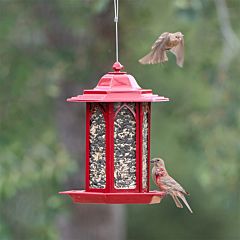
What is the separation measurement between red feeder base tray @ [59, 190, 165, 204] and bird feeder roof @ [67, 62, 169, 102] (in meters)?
0.61

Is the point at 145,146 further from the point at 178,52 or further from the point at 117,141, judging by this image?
the point at 178,52

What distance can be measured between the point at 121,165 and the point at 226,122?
5590 mm

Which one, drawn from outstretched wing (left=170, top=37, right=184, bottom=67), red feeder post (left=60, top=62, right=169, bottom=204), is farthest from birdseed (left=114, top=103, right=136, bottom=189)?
outstretched wing (left=170, top=37, right=184, bottom=67)

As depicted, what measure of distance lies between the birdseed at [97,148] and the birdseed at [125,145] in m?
0.10

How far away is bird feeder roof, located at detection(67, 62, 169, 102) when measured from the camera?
26.6ft

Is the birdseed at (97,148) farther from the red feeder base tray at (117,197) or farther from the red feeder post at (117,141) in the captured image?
the red feeder base tray at (117,197)

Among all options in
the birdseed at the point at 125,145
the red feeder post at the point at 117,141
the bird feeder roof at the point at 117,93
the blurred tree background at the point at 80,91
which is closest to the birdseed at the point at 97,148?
the red feeder post at the point at 117,141

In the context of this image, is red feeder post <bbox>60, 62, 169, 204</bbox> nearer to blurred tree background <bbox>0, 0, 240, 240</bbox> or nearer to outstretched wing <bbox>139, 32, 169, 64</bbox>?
outstretched wing <bbox>139, 32, 169, 64</bbox>

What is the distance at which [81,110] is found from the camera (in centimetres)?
1542

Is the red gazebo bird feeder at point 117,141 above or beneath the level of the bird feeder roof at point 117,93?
beneath

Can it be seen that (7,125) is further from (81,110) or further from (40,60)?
(81,110)

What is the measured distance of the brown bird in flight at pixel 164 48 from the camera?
8570 mm

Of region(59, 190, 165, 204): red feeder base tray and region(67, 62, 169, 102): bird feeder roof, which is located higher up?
region(67, 62, 169, 102): bird feeder roof

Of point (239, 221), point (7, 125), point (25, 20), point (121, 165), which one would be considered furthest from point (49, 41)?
point (239, 221)
